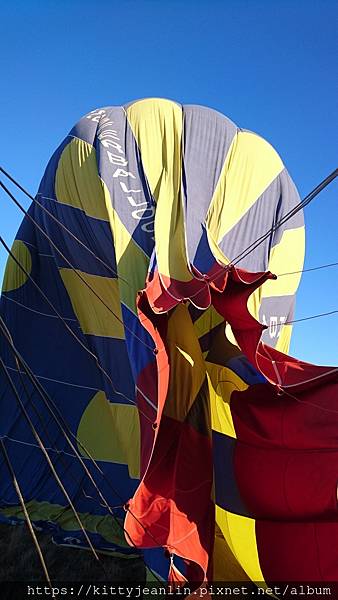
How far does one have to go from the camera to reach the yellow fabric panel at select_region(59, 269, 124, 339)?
12.8 feet

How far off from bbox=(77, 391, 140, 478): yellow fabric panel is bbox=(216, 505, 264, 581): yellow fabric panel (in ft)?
2.78

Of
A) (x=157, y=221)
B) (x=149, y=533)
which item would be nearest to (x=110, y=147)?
Result: (x=157, y=221)

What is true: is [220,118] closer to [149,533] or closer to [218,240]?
[218,240]

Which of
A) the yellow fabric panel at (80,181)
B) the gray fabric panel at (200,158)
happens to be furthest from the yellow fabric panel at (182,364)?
the yellow fabric panel at (80,181)

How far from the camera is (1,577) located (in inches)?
131

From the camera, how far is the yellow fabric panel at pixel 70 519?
144 inches

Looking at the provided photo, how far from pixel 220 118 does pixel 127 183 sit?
3.69ft

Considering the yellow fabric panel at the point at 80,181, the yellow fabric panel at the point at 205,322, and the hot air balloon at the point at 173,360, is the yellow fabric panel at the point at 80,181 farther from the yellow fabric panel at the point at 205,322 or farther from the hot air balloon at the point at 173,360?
the yellow fabric panel at the point at 205,322

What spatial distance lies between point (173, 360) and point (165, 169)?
1.50 meters

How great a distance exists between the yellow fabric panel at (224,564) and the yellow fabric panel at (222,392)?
0.48 m

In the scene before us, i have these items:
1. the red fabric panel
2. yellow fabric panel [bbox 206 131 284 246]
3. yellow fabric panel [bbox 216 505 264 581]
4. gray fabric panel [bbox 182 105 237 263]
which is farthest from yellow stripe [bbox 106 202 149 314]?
the red fabric panel

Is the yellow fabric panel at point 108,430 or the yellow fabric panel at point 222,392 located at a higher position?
the yellow fabric panel at point 222,392

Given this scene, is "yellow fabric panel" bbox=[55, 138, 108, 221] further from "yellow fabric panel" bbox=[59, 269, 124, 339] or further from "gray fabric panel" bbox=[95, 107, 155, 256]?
"yellow fabric panel" bbox=[59, 269, 124, 339]

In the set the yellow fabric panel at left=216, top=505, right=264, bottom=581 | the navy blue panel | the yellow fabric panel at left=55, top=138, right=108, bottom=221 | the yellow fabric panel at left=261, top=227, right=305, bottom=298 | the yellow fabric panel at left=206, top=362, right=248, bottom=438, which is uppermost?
the yellow fabric panel at left=55, top=138, right=108, bottom=221
